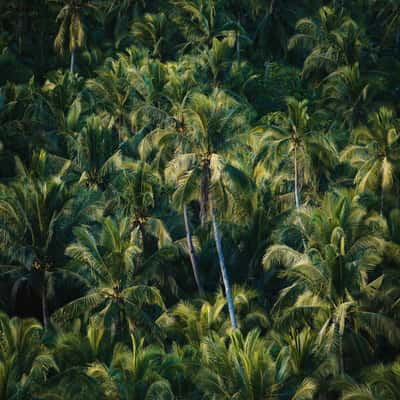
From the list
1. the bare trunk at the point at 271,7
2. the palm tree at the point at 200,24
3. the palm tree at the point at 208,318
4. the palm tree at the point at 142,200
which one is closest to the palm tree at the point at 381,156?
the palm tree at the point at 208,318

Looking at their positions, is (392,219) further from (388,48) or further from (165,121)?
(388,48)

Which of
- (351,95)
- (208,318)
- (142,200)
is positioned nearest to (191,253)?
(142,200)

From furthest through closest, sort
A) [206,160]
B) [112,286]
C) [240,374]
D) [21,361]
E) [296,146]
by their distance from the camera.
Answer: [296,146], [206,160], [112,286], [21,361], [240,374]

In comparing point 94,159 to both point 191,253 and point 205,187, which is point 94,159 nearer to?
point 191,253

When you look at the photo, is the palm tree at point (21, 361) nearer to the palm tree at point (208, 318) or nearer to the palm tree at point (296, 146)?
the palm tree at point (208, 318)

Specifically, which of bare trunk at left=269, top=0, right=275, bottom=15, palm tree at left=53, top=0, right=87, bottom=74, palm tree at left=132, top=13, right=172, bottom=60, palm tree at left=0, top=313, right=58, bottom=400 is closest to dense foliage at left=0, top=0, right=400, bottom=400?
palm tree at left=0, top=313, right=58, bottom=400

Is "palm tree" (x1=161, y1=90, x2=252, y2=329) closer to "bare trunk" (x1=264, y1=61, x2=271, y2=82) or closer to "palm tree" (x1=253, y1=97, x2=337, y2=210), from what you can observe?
"palm tree" (x1=253, y1=97, x2=337, y2=210)

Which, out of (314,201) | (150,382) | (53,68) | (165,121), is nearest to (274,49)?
(53,68)
